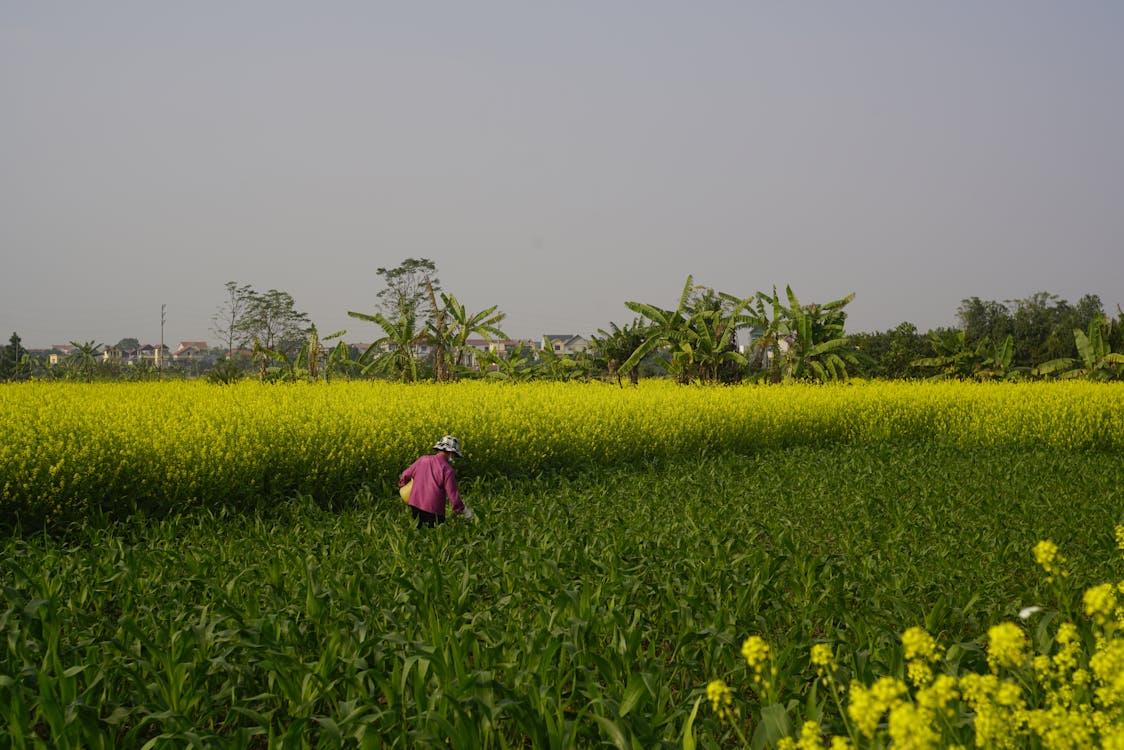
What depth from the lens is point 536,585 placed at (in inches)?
225

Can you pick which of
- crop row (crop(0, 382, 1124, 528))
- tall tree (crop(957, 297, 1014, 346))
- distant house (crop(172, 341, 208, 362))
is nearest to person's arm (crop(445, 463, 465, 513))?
crop row (crop(0, 382, 1124, 528))

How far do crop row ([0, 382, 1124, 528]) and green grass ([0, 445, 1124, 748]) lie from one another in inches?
20.0

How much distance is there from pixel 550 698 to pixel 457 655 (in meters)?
0.61

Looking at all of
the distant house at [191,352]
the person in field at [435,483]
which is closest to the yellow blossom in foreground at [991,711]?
the person in field at [435,483]

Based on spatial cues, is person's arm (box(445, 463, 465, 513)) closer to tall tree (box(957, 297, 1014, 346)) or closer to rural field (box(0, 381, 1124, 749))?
rural field (box(0, 381, 1124, 749))

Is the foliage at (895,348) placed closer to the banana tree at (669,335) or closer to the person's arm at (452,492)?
the banana tree at (669,335)

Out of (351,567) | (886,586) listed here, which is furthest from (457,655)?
(886,586)

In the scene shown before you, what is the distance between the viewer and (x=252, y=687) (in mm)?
4438

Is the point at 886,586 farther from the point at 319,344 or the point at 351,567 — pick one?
the point at 319,344

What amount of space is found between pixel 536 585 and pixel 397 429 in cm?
594

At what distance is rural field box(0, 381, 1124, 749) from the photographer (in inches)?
144

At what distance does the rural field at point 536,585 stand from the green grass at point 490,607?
0.09 feet

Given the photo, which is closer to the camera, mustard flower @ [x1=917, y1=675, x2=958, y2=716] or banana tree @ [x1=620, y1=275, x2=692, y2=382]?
mustard flower @ [x1=917, y1=675, x2=958, y2=716]

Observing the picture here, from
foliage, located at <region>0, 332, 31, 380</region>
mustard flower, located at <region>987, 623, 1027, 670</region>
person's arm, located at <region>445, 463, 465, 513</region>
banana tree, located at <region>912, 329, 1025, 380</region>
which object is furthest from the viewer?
foliage, located at <region>0, 332, 31, 380</region>
